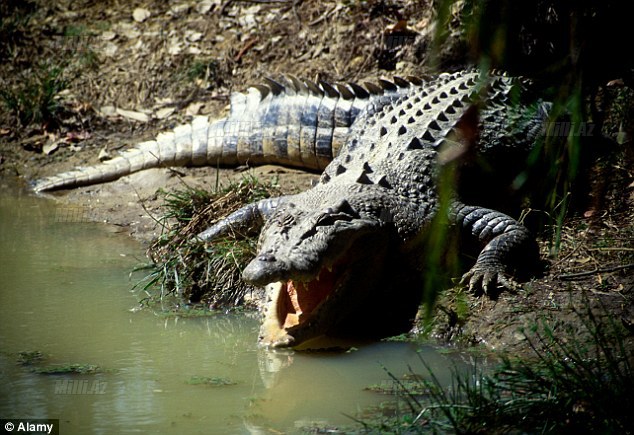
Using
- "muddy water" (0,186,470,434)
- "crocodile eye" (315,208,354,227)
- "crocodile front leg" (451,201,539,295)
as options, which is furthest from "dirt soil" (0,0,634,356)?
"crocodile eye" (315,208,354,227)

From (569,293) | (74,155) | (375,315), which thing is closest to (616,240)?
(569,293)

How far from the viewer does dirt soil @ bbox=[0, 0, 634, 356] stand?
8.34 metres

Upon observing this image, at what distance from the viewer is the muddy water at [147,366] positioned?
3.90m

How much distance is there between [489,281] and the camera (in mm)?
5113

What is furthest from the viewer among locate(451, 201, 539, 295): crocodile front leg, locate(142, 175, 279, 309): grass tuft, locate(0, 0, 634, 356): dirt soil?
locate(0, 0, 634, 356): dirt soil

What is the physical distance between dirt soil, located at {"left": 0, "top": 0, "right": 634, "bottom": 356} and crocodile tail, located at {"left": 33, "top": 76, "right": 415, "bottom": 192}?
16 centimetres

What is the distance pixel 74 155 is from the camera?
9086mm

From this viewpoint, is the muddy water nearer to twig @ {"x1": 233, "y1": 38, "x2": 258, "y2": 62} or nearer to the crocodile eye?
the crocodile eye

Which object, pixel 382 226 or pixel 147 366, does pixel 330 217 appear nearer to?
pixel 382 226

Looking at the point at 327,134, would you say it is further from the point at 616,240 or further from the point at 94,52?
the point at 94,52

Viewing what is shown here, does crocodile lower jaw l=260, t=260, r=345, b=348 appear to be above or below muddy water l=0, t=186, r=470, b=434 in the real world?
above

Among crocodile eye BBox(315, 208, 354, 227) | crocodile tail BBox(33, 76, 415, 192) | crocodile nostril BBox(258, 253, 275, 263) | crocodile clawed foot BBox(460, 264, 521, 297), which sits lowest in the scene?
crocodile clawed foot BBox(460, 264, 521, 297)

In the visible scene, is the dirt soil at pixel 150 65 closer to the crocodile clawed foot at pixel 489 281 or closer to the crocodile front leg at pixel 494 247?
the crocodile front leg at pixel 494 247

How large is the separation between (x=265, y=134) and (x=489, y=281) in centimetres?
357
